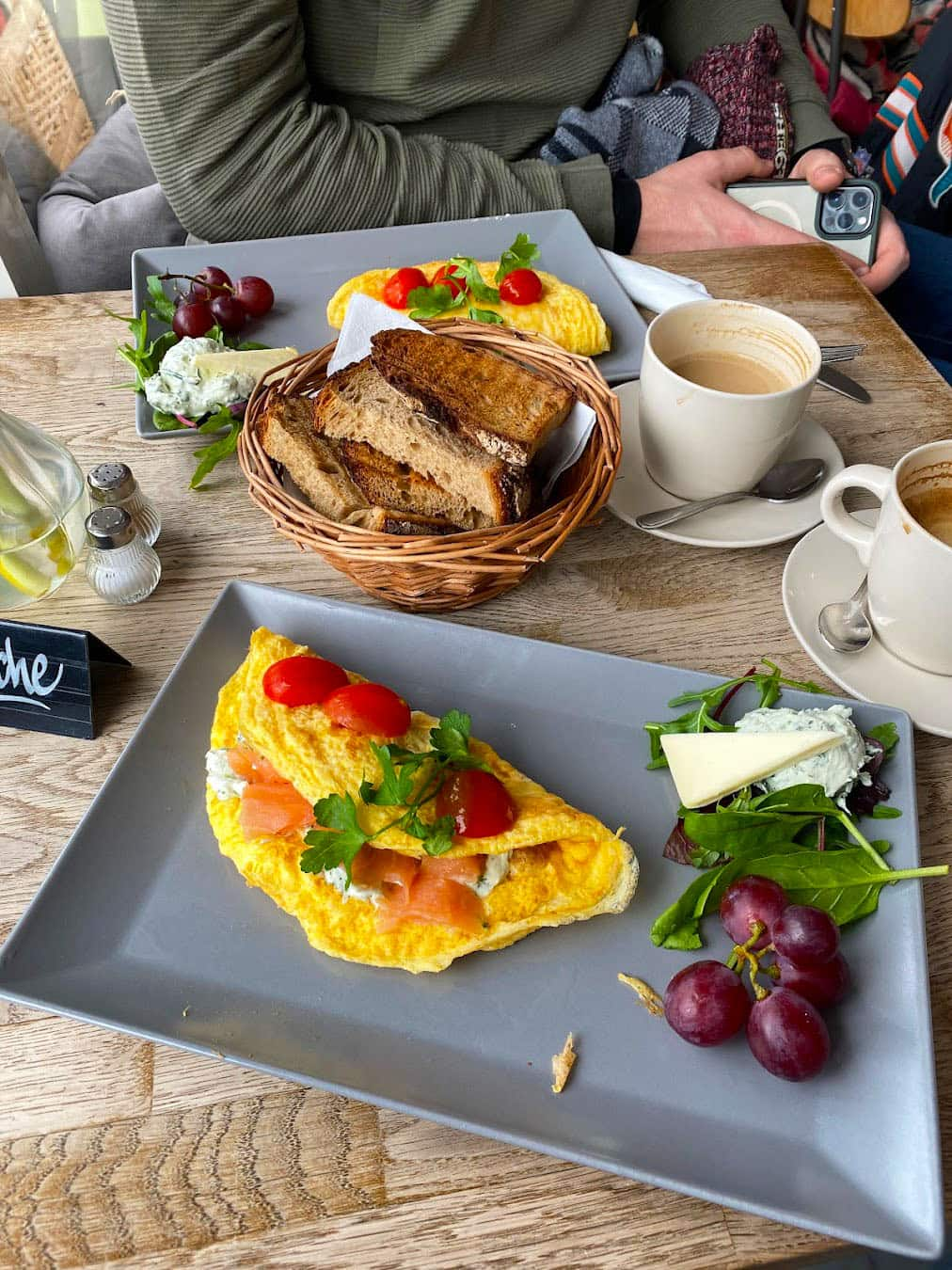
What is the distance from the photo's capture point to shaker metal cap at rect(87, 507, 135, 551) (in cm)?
104

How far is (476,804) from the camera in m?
0.84

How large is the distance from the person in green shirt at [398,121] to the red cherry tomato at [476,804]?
4.23 feet

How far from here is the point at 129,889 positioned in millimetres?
847

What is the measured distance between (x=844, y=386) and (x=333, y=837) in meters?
1.07

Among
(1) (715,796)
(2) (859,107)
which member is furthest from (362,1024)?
(2) (859,107)

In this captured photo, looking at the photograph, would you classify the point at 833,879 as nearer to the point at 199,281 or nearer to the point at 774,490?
the point at 774,490

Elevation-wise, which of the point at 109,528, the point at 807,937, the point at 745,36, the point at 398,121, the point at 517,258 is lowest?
the point at 807,937

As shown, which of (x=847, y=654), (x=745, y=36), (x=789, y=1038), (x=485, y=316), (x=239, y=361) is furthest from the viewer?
(x=745, y=36)

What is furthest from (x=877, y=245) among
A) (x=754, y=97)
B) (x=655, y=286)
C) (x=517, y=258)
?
(x=517, y=258)

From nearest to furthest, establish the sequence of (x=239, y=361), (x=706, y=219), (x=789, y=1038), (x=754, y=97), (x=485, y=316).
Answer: (x=789, y=1038) → (x=239, y=361) → (x=485, y=316) → (x=706, y=219) → (x=754, y=97)

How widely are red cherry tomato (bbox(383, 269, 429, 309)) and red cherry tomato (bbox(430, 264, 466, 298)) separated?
4cm

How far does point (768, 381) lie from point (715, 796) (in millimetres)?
616

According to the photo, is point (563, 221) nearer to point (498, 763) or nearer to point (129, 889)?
point (498, 763)

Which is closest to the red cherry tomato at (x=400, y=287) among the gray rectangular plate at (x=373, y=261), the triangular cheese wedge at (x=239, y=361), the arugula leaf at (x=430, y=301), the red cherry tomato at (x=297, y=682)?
the arugula leaf at (x=430, y=301)
